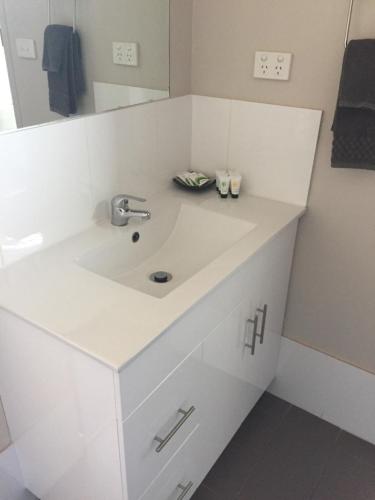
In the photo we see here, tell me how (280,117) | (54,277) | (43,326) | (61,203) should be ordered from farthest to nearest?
(280,117), (61,203), (54,277), (43,326)

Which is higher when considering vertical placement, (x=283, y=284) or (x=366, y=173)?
(x=366, y=173)

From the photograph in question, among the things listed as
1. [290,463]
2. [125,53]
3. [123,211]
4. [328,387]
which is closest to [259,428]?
[290,463]

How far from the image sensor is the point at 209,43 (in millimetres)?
1575

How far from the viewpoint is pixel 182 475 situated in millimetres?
1348

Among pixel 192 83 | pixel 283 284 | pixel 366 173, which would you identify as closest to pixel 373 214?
pixel 366 173

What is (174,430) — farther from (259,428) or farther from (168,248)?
(259,428)

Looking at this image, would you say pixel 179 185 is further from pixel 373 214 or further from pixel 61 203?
pixel 373 214

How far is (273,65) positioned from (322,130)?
0.28m

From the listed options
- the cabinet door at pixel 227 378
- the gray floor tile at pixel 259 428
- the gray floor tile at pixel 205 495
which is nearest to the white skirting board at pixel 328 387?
the gray floor tile at pixel 259 428

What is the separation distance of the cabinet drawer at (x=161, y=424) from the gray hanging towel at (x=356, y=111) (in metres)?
0.78

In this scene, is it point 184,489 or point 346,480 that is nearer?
point 184,489

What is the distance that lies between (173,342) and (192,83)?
109 cm

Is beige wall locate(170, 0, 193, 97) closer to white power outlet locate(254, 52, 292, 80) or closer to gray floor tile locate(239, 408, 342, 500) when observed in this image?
white power outlet locate(254, 52, 292, 80)

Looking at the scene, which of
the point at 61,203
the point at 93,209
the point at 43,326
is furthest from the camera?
the point at 93,209
